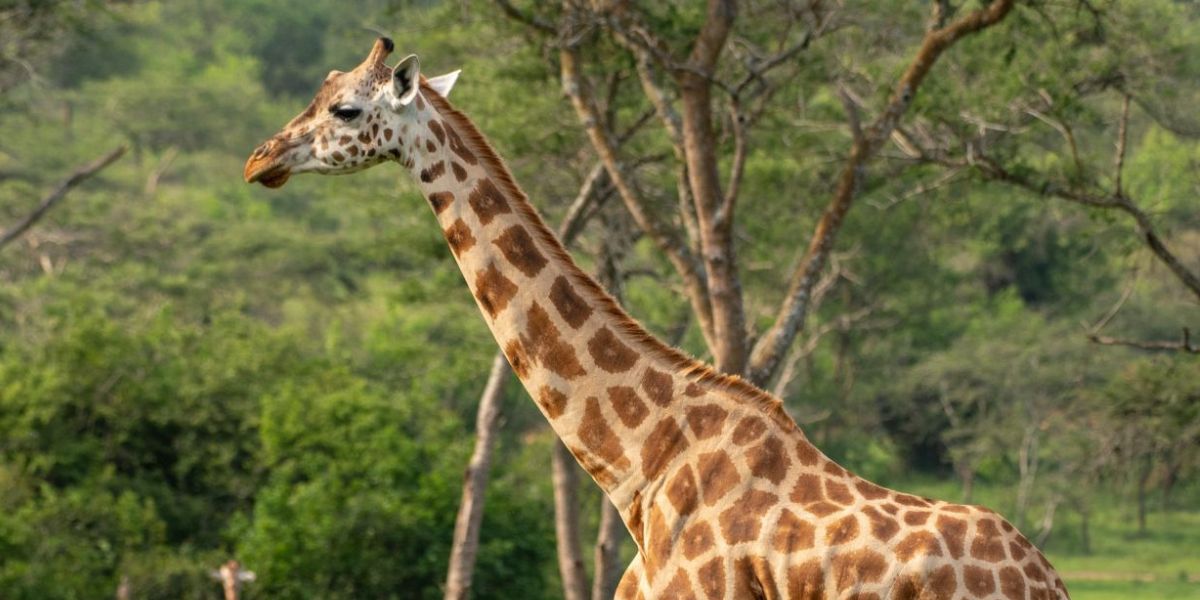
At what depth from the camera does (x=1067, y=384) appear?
1480 inches

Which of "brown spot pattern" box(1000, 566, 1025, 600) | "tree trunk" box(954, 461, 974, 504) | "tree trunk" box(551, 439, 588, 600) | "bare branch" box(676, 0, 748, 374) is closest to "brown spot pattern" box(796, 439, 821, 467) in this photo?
"brown spot pattern" box(1000, 566, 1025, 600)

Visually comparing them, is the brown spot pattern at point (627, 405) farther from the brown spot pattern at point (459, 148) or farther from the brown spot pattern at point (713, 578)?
the brown spot pattern at point (459, 148)

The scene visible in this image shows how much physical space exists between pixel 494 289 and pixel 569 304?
0.31 metres

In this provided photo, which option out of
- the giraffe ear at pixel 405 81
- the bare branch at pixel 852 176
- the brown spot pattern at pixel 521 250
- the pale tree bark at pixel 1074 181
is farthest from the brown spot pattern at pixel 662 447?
the pale tree bark at pixel 1074 181

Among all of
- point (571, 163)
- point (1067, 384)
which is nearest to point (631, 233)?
point (571, 163)

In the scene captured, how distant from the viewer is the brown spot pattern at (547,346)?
7324mm

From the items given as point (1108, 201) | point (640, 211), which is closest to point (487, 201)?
point (640, 211)

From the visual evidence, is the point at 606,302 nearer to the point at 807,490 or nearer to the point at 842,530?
the point at 807,490

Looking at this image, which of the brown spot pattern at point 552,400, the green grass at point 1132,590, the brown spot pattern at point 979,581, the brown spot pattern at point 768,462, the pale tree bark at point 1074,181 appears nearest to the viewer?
the brown spot pattern at point 979,581

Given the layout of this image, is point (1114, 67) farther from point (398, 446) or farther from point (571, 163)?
point (398, 446)

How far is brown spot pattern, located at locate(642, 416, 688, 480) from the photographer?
7.14 m

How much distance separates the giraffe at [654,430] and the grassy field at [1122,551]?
Result: 30.2 m

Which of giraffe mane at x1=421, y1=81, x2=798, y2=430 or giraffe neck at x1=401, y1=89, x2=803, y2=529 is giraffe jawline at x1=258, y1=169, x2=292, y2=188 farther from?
giraffe mane at x1=421, y1=81, x2=798, y2=430

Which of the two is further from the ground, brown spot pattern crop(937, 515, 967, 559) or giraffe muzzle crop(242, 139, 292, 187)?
giraffe muzzle crop(242, 139, 292, 187)
